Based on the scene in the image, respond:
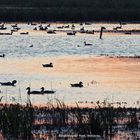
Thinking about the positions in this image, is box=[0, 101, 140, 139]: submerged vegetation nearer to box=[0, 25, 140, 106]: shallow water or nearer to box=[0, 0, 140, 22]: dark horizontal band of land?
box=[0, 25, 140, 106]: shallow water

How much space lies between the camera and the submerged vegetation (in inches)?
670

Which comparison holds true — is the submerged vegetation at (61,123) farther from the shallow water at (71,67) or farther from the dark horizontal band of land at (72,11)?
the dark horizontal band of land at (72,11)

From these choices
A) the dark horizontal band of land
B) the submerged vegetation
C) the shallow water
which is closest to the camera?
the submerged vegetation

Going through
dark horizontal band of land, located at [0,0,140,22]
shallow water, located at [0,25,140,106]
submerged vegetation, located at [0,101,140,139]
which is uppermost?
submerged vegetation, located at [0,101,140,139]

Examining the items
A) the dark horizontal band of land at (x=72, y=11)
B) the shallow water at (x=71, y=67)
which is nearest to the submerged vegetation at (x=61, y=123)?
the shallow water at (x=71, y=67)

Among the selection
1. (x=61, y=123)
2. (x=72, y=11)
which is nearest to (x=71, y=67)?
(x=61, y=123)

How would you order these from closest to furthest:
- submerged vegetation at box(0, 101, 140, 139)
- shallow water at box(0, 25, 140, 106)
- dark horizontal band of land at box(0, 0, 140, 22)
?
submerged vegetation at box(0, 101, 140, 139) → shallow water at box(0, 25, 140, 106) → dark horizontal band of land at box(0, 0, 140, 22)

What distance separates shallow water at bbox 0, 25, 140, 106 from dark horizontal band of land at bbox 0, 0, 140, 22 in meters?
13.6

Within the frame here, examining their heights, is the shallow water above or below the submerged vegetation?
below

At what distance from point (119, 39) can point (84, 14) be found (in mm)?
18334

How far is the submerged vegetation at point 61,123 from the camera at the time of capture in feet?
55.8

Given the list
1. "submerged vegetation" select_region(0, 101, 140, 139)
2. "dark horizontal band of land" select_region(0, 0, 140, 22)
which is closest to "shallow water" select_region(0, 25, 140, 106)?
"submerged vegetation" select_region(0, 101, 140, 139)

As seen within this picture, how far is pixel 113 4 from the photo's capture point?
3883 inches

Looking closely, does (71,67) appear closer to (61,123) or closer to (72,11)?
(61,123)
